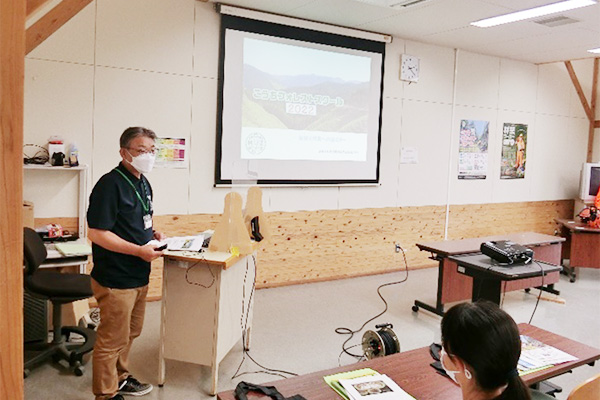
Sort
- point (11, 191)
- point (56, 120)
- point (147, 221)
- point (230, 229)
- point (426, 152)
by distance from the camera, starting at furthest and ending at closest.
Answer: point (426, 152), point (56, 120), point (230, 229), point (147, 221), point (11, 191)

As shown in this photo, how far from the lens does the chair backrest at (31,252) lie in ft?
10.7

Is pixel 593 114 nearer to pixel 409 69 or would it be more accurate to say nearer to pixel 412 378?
pixel 409 69

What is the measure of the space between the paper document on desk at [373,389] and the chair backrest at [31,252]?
2.32 m

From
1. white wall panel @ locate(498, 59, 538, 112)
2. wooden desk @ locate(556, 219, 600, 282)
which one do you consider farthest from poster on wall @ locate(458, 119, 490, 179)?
wooden desk @ locate(556, 219, 600, 282)

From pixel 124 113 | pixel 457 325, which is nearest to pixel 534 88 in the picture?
pixel 124 113

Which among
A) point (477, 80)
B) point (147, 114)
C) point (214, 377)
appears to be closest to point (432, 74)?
point (477, 80)

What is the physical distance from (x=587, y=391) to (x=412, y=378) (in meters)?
0.63

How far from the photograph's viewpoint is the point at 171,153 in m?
4.90

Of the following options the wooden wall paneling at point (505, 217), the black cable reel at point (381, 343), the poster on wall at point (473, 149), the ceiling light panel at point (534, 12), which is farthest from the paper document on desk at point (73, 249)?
the poster on wall at point (473, 149)

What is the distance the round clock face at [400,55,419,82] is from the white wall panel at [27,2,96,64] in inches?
144

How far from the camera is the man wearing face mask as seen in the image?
2.75m

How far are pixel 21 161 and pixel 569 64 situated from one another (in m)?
9.05

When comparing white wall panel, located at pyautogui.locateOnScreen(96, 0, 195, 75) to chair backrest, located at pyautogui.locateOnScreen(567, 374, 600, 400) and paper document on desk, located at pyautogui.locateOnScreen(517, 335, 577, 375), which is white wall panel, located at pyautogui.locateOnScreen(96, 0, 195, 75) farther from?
chair backrest, located at pyautogui.locateOnScreen(567, 374, 600, 400)

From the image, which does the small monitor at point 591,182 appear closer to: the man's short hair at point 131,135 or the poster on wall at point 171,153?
the poster on wall at point 171,153
